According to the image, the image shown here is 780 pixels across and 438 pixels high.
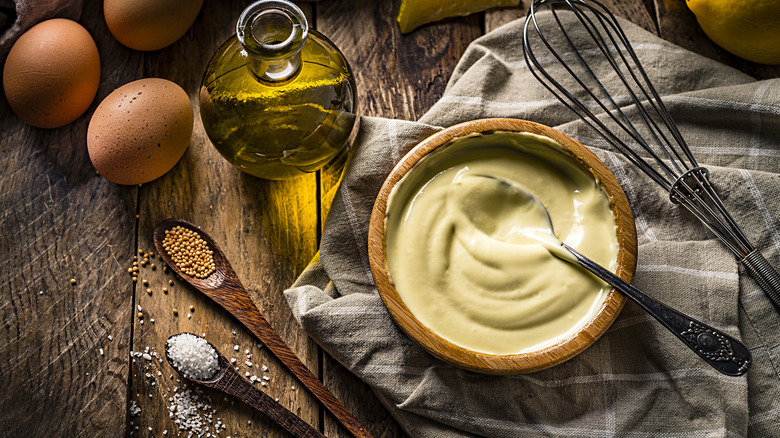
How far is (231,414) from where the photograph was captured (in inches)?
40.3

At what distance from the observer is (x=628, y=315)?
961mm

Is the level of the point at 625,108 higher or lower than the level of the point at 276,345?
higher

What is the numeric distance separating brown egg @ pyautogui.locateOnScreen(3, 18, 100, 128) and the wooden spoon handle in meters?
0.40

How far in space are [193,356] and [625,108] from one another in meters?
0.83

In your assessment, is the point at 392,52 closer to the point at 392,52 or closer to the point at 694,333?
the point at 392,52

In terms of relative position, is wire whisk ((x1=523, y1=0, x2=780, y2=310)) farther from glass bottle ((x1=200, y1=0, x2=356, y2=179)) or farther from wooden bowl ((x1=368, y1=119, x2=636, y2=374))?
glass bottle ((x1=200, y1=0, x2=356, y2=179))

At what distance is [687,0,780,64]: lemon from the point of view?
96 cm

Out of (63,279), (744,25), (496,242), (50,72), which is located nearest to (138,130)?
(50,72)

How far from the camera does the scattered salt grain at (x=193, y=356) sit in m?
0.99

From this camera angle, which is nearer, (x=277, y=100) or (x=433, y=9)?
(x=277, y=100)

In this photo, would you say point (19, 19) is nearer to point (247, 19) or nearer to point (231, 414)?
point (247, 19)

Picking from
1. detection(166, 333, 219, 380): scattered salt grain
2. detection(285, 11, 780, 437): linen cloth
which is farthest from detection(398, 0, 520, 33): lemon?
Answer: detection(166, 333, 219, 380): scattered salt grain

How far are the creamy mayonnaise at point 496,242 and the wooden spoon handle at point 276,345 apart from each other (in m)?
→ 0.25

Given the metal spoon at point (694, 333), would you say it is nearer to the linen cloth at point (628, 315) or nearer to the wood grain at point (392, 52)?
the linen cloth at point (628, 315)
